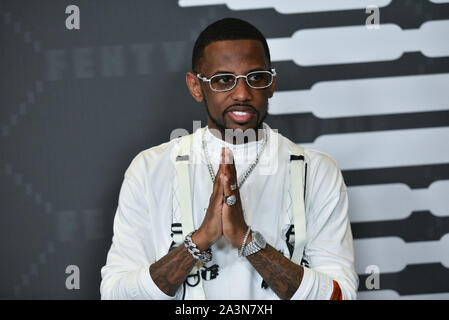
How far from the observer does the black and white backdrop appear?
2.34m

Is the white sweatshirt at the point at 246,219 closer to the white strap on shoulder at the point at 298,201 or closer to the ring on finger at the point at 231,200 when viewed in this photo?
the white strap on shoulder at the point at 298,201

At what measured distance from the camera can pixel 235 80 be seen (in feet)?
5.89

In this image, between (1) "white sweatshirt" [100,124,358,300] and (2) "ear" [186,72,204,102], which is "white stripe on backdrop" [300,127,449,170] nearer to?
(1) "white sweatshirt" [100,124,358,300]

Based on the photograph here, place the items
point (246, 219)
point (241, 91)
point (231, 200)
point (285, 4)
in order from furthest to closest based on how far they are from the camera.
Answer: point (285, 4) → point (246, 219) → point (241, 91) → point (231, 200)

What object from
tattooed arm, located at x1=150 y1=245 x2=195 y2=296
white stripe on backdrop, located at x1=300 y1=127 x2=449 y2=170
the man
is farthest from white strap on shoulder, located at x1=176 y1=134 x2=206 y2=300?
white stripe on backdrop, located at x1=300 y1=127 x2=449 y2=170

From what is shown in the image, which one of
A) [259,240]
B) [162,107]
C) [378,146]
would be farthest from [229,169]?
[378,146]

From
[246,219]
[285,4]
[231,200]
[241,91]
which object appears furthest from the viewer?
[285,4]

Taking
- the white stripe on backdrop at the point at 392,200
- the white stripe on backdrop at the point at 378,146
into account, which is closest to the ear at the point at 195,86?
the white stripe on backdrop at the point at 378,146

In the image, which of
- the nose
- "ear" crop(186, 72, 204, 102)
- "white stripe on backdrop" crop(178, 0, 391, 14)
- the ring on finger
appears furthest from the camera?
"white stripe on backdrop" crop(178, 0, 391, 14)

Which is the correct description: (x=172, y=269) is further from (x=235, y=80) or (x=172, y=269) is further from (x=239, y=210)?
(x=235, y=80)

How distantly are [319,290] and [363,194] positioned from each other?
75 cm

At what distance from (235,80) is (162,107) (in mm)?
624

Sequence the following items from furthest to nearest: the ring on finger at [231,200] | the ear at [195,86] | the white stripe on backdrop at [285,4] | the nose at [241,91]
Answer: the white stripe on backdrop at [285,4] < the ear at [195,86] < the nose at [241,91] < the ring on finger at [231,200]

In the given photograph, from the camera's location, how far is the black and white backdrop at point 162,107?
2342 mm
